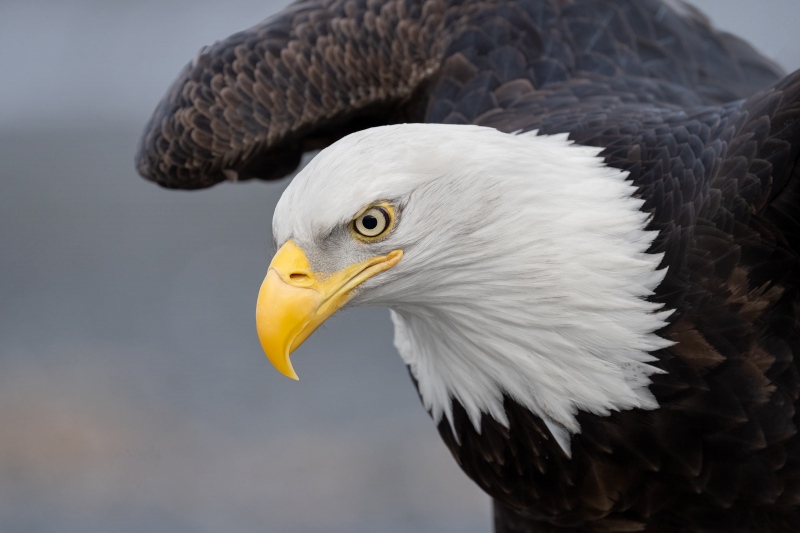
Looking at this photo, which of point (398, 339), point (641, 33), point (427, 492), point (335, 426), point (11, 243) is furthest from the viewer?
point (11, 243)

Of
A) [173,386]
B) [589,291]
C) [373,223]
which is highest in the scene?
[373,223]

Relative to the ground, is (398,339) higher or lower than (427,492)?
higher

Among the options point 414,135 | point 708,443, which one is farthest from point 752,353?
point 414,135

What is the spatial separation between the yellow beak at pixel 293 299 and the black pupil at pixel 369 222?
72 millimetres

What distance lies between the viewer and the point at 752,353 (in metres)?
1.98

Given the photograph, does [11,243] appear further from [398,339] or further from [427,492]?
[398,339]

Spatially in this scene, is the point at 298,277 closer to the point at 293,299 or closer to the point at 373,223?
the point at 293,299

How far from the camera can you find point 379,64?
118 inches

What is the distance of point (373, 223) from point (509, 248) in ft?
0.77

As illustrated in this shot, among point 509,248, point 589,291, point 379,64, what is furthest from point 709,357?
point 379,64

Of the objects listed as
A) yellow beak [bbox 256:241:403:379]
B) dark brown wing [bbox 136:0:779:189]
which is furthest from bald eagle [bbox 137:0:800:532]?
dark brown wing [bbox 136:0:779:189]

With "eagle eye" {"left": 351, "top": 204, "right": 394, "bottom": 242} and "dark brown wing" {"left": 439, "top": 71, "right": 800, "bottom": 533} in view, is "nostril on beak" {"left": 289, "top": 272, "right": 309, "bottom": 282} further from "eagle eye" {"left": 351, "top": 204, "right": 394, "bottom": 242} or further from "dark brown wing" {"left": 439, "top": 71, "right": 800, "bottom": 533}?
"dark brown wing" {"left": 439, "top": 71, "right": 800, "bottom": 533}

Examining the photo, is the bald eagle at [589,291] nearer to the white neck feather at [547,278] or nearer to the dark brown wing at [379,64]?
the white neck feather at [547,278]

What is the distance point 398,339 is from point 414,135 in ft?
2.55
